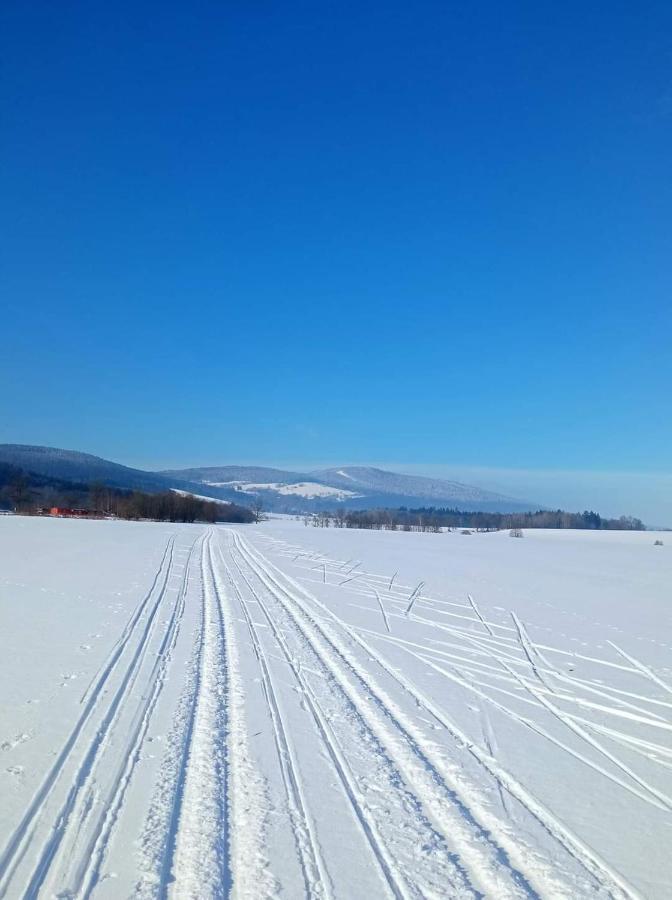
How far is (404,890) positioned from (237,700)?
3.56 m

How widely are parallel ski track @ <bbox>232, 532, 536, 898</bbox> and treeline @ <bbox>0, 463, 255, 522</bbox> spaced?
108370mm

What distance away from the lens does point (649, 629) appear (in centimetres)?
1255

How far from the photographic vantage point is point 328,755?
5.32m

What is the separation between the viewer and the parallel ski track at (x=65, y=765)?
11.8 ft

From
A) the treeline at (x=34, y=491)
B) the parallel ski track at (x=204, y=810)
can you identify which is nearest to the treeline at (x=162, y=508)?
the treeline at (x=34, y=491)

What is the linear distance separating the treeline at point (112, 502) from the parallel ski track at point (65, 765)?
107 m

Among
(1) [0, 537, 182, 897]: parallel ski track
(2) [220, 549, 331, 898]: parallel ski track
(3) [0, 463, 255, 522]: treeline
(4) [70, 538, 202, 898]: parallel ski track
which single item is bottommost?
(1) [0, 537, 182, 897]: parallel ski track

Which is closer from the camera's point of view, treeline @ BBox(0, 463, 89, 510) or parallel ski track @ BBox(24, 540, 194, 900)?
parallel ski track @ BBox(24, 540, 194, 900)

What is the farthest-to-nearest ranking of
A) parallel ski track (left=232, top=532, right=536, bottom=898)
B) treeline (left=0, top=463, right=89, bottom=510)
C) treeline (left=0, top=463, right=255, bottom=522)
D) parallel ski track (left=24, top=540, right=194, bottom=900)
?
1. treeline (left=0, top=463, right=89, bottom=510)
2. treeline (left=0, top=463, right=255, bottom=522)
3. parallel ski track (left=232, top=532, right=536, bottom=898)
4. parallel ski track (left=24, top=540, right=194, bottom=900)

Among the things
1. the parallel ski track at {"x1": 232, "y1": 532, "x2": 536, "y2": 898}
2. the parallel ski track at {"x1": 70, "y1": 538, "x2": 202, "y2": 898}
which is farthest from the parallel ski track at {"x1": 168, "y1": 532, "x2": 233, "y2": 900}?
the parallel ski track at {"x1": 232, "y1": 532, "x2": 536, "y2": 898}

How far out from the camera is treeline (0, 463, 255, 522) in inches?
4459

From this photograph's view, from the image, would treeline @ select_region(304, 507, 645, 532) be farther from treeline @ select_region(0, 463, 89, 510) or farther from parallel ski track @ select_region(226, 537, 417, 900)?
parallel ski track @ select_region(226, 537, 417, 900)

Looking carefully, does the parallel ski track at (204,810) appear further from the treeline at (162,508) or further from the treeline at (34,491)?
the treeline at (34,491)

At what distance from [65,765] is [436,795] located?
9.34ft
